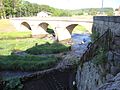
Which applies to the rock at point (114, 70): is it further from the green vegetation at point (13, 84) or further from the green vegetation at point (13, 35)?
the green vegetation at point (13, 35)

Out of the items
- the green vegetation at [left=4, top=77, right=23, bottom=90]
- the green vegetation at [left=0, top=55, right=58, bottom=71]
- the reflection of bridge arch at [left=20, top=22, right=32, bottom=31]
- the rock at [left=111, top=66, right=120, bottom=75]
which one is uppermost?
the rock at [left=111, top=66, right=120, bottom=75]

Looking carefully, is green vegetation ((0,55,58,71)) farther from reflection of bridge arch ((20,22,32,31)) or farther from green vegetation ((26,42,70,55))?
reflection of bridge arch ((20,22,32,31))

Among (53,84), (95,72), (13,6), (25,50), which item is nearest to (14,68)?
(53,84)

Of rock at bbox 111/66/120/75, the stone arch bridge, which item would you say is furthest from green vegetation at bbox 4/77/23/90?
the stone arch bridge

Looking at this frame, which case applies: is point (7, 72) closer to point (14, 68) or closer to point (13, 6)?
point (14, 68)

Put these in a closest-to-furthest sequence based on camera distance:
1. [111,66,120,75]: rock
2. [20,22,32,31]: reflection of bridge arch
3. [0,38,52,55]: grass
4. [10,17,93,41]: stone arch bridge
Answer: [111,66,120,75]: rock
[0,38,52,55]: grass
[10,17,93,41]: stone arch bridge
[20,22,32,31]: reflection of bridge arch

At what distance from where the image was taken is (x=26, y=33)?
62969 mm

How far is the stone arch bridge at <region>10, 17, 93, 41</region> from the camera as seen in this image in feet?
146

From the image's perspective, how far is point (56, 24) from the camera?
174ft

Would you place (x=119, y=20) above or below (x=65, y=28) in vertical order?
above

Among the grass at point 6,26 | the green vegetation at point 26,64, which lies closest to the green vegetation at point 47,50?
the green vegetation at point 26,64

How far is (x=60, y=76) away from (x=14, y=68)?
6.02 meters

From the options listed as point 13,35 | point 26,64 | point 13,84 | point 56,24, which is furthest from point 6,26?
point 13,84

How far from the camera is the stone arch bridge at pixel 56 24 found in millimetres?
44494
